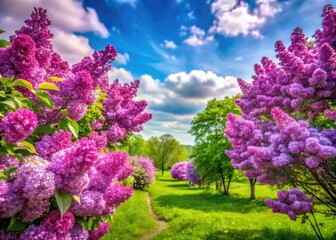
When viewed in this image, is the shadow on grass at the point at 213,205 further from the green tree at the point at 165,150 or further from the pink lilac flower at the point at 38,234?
the green tree at the point at 165,150

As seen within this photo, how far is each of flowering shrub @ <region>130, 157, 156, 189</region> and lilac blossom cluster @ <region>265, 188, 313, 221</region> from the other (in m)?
34.3

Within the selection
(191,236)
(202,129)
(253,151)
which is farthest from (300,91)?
(202,129)

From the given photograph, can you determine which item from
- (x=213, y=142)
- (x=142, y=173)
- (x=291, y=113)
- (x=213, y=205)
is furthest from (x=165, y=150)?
(x=291, y=113)

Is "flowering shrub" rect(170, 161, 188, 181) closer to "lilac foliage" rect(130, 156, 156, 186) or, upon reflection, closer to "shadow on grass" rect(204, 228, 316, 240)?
"lilac foliage" rect(130, 156, 156, 186)

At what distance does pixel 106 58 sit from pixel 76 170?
2.21 meters

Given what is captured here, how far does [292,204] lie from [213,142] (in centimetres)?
3259

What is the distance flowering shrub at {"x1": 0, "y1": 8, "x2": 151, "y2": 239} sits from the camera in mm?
2416

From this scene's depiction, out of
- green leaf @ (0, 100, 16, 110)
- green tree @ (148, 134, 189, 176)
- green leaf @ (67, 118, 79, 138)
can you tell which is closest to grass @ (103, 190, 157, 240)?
green leaf @ (67, 118, 79, 138)

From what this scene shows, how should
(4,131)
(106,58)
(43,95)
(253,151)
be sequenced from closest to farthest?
(4,131) → (43,95) → (106,58) → (253,151)

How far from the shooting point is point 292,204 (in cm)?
708

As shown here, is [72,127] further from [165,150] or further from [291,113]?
[165,150]

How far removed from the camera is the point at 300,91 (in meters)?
6.43

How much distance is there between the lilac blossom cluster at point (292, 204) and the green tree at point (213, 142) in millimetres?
27551

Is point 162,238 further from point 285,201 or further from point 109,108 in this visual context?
point 109,108
